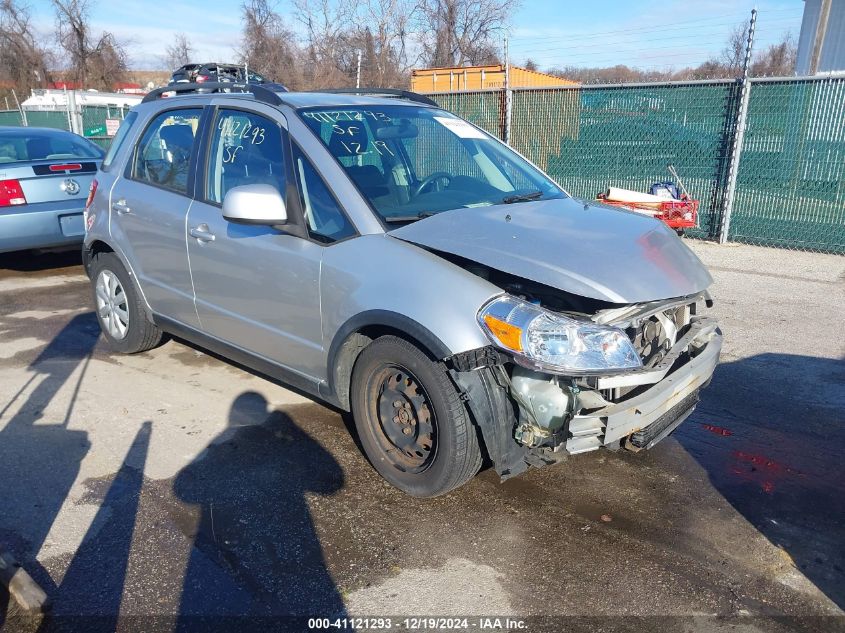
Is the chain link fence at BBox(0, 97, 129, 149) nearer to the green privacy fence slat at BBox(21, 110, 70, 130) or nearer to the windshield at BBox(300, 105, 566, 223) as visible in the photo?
the green privacy fence slat at BBox(21, 110, 70, 130)

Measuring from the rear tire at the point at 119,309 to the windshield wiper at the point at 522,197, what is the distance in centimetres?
283

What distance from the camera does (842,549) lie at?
3.01m

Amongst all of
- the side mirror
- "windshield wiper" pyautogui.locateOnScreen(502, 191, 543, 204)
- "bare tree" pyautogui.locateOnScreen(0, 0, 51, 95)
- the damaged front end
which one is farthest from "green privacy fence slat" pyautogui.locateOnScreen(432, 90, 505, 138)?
"bare tree" pyautogui.locateOnScreen(0, 0, 51, 95)

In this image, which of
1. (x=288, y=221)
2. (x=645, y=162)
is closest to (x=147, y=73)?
(x=645, y=162)

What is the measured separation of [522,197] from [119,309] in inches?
129

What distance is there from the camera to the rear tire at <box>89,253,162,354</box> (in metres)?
5.11

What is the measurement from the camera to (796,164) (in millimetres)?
9055

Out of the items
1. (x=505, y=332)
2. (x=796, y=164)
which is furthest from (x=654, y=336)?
(x=796, y=164)

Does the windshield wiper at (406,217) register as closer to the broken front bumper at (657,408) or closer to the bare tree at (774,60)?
the broken front bumper at (657,408)

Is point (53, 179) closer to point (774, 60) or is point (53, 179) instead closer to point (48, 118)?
point (48, 118)

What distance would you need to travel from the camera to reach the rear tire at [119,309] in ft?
16.8

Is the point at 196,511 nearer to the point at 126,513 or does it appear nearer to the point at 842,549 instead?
the point at 126,513

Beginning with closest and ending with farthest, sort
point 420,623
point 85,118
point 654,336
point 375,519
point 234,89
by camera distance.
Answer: point 420,623 < point 375,519 < point 654,336 < point 234,89 < point 85,118

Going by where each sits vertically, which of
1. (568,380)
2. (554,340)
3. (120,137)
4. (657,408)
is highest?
(120,137)
